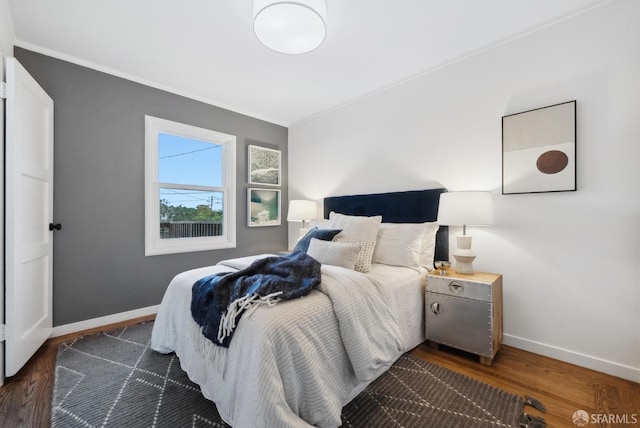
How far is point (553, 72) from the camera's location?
6.84 ft

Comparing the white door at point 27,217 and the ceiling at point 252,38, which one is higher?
the ceiling at point 252,38

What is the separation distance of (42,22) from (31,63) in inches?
19.5

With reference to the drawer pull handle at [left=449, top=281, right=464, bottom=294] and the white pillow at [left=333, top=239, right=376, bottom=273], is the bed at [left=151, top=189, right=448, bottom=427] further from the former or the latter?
the drawer pull handle at [left=449, top=281, right=464, bottom=294]

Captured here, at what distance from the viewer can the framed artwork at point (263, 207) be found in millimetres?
3892

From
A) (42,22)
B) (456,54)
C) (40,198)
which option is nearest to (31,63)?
(42,22)

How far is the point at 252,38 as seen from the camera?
2270 millimetres

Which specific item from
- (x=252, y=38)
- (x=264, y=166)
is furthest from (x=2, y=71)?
(x=264, y=166)

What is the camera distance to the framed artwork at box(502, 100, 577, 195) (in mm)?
2000

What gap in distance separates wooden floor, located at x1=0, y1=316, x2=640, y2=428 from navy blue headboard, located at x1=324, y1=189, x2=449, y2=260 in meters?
0.90

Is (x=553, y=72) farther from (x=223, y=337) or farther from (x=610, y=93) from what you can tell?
(x=223, y=337)

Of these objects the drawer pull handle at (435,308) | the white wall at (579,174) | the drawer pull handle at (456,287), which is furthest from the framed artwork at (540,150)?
the drawer pull handle at (435,308)

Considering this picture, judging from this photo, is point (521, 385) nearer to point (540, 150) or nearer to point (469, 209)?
point (469, 209)

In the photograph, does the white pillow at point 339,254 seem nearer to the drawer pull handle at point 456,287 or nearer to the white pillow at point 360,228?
the white pillow at point 360,228

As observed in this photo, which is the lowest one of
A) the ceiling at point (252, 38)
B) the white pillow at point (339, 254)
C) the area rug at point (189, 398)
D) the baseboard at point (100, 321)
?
the area rug at point (189, 398)
